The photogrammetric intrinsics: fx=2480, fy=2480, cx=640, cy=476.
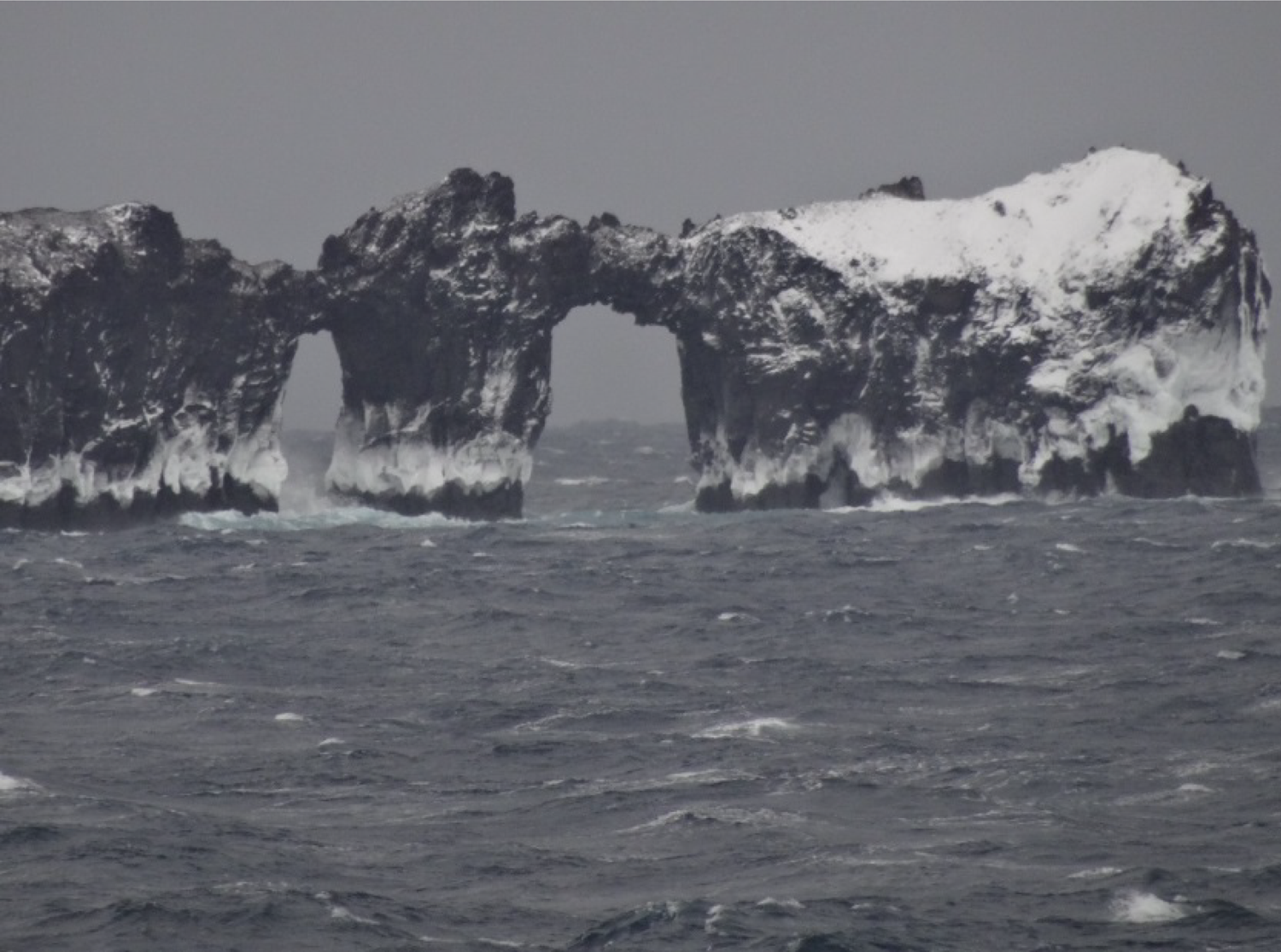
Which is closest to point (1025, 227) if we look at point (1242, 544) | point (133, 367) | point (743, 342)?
point (743, 342)

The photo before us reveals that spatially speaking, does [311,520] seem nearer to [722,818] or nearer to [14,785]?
[14,785]

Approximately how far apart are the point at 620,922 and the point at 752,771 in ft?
36.6

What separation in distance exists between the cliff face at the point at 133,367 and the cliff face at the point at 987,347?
18097 mm

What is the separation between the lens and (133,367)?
103438 mm

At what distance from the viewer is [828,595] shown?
75.0 metres

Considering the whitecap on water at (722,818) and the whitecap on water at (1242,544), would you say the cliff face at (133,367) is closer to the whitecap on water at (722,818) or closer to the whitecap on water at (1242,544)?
the whitecap on water at (1242,544)

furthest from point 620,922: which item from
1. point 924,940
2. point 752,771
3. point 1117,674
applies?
point 1117,674

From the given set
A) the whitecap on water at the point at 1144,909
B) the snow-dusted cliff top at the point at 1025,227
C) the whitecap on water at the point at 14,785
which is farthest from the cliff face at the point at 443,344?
the whitecap on water at the point at 1144,909

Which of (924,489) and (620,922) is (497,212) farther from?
(620,922)

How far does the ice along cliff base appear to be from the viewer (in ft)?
343

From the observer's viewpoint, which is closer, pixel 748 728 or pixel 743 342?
pixel 748 728

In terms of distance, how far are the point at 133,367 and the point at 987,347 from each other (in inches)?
1438

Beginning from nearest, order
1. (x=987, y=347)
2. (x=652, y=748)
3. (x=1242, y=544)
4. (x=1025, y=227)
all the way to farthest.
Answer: (x=652, y=748), (x=1242, y=544), (x=987, y=347), (x=1025, y=227)

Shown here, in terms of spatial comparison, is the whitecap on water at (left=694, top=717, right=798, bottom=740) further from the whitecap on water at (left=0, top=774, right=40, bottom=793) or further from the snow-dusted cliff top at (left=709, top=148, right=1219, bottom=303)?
the snow-dusted cliff top at (left=709, top=148, right=1219, bottom=303)
